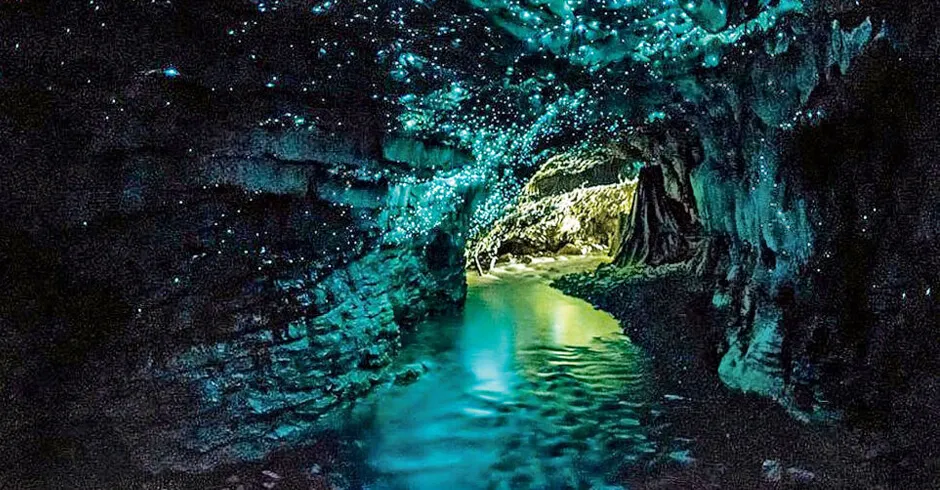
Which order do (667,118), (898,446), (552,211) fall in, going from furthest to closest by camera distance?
1. (552,211)
2. (667,118)
3. (898,446)

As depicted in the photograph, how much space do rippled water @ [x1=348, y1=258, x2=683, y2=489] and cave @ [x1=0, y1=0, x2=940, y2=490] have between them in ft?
0.15

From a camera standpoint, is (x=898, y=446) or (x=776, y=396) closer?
(x=898, y=446)

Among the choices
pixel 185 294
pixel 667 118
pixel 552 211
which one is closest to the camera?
pixel 185 294

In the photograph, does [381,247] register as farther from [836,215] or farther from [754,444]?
[836,215]

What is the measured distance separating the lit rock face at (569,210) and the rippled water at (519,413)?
203 inches

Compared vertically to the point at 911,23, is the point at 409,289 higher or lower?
lower

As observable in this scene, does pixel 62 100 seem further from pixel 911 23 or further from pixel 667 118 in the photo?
pixel 667 118

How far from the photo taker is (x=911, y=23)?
4.89 m

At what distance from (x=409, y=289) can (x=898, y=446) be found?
751cm

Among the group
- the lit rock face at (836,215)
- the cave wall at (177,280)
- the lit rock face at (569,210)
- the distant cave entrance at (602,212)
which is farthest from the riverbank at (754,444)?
the lit rock face at (569,210)

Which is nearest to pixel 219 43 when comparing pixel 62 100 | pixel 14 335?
pixel 62 100

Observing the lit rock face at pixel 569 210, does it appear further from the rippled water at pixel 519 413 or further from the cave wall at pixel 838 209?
the cave wall at pixel 838 209

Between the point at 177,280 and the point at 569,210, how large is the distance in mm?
15912

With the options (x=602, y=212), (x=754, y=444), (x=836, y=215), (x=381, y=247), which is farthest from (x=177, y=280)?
(x=602, y=212)
